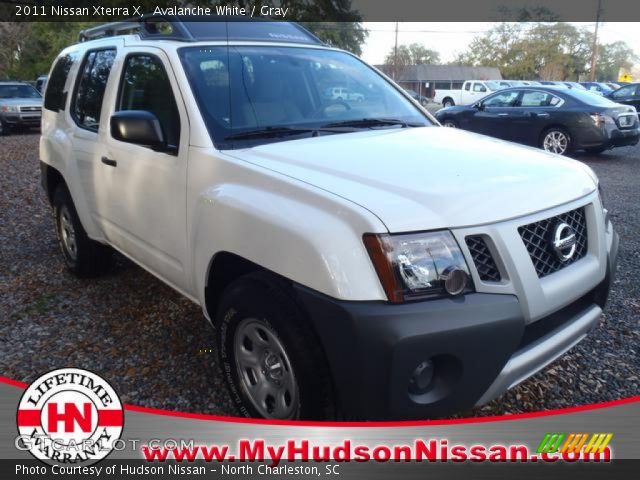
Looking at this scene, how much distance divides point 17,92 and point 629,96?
19.6 m

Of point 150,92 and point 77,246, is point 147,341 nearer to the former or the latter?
point 77,246

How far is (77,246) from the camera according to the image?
4.41 m

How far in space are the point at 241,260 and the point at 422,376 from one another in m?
0.95

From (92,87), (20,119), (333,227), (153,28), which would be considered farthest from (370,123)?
(20,119)

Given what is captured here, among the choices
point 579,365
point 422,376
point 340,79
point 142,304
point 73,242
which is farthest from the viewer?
point 73,242

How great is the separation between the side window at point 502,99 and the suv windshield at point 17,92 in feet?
46.3

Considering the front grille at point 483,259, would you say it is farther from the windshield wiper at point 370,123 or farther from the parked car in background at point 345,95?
the parked car in background at point 345,95

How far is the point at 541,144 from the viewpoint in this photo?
428 inches

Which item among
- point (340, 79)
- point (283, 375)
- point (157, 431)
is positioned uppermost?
point (340, 79)

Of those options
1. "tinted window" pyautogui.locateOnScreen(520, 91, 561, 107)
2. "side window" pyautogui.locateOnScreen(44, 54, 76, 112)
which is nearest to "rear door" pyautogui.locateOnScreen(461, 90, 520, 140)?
"tinted window" pyautogui.locateOnScreen(520, 91, 561, 107)

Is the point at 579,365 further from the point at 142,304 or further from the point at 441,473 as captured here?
the point at 142,304

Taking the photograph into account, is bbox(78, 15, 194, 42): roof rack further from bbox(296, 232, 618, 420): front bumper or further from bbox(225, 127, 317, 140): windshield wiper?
bbox(296, 232, 618, 420): front bumper

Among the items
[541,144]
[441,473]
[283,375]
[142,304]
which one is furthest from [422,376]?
[541,144]

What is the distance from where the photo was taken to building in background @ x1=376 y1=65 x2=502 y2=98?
51.0m
